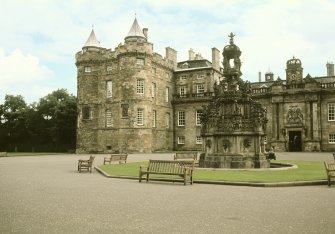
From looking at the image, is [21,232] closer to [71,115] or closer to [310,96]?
[310,96]

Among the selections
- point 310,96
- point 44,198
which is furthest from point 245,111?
point 310,96

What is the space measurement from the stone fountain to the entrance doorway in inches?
967

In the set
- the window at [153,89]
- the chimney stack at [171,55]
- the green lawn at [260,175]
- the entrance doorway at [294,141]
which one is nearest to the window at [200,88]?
the chimney stack at [171,55]

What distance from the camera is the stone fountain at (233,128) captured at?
18922 millimetres

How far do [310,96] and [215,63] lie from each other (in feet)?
51.8

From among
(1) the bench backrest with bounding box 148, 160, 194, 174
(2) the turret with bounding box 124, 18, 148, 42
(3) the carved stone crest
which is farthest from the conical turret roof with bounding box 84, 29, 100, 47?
(1) the bench backrest with bounding box 148, 160, 194, 174

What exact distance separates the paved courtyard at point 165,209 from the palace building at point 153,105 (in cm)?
2938

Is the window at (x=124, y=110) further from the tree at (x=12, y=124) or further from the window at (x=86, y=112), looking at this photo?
the tree at (x=12, y=124)

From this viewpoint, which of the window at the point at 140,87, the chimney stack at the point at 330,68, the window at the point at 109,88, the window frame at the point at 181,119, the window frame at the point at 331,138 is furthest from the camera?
the chimney stack at the point at 330,68

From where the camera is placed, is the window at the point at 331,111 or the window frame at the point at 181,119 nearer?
the window at the point at 331,111

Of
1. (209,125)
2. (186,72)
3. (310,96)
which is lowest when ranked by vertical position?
(209,125)

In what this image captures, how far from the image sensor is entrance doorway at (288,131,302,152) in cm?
4297

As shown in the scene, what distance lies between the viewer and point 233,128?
63.0 feet

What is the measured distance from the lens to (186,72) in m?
52.1
